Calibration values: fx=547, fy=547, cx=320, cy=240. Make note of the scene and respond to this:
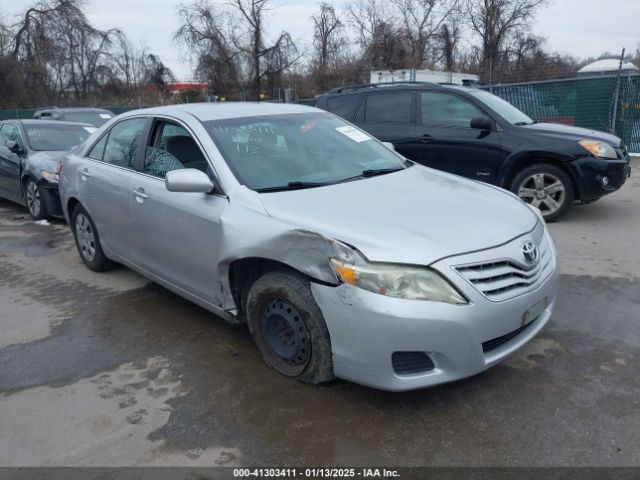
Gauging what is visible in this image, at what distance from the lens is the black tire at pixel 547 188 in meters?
6.68

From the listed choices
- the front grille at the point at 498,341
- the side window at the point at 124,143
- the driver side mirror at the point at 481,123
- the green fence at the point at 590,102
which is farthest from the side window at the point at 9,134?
the green fence at the point at 590,102

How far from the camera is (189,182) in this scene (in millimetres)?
3436

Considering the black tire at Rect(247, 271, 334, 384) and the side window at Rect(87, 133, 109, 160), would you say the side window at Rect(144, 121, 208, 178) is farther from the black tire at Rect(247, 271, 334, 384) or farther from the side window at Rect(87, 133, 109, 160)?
the black tire at Rect(247, 271, 334, 384)

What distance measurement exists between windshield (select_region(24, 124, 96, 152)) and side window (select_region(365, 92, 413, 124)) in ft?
15.7

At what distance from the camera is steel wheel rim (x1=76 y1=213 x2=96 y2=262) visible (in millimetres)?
5322

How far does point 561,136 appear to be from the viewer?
6.69 metres

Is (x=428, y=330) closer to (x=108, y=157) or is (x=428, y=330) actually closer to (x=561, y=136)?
(x=108, y=157)

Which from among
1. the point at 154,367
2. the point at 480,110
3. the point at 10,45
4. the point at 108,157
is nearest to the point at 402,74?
the point at 480,110

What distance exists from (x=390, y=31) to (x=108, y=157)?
1397 inches

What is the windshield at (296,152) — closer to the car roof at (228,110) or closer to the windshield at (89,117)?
the car roof at (228,110)

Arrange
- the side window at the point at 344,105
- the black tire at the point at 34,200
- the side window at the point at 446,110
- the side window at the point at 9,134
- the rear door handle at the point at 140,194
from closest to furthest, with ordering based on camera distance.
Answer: the rear door handle at the point at 140,194
the side window at the point at 446,110
the black tire at the point at 34,200
the side window at the point at 344,105
the side window at the point at 9,134

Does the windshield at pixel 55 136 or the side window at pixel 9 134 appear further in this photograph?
the side window at pixel 9 134

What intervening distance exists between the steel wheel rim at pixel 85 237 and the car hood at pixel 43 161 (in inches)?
110

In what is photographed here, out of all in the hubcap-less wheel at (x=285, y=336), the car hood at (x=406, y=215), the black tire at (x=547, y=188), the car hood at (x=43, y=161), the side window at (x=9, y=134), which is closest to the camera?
the car hood at (x=406, y=215)
